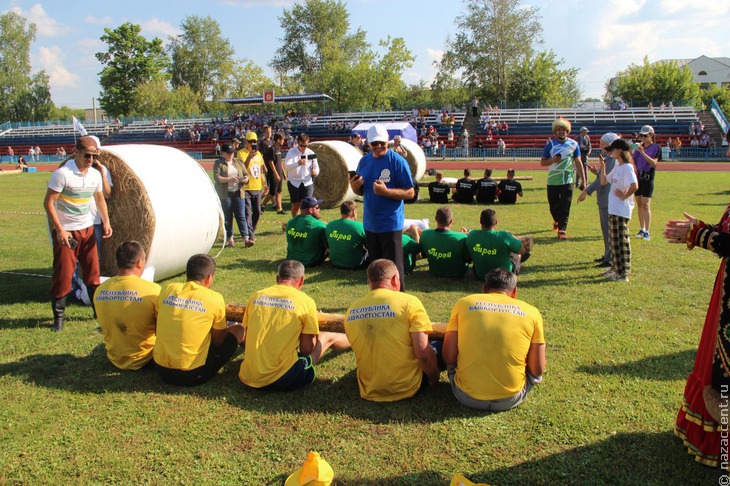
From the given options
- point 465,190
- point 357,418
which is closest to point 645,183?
point 465,190

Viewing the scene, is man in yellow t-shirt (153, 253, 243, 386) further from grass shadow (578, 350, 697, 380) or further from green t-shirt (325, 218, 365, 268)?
green t-shirt (325, 218, 365, 268)

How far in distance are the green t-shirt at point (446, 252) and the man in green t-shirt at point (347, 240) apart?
38.2 inches

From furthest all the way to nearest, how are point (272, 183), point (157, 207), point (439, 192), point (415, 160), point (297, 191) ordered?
point (415, 160) → point (439, 192) → point (272, 183) → point (297, 191) → point (157, 207)

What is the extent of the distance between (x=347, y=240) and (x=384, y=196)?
86.1 inches

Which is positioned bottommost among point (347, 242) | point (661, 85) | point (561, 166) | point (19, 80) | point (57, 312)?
point (57, 312)

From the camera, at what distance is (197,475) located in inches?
134

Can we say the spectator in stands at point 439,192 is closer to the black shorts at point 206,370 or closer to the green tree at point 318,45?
the black shorts at point 206,370

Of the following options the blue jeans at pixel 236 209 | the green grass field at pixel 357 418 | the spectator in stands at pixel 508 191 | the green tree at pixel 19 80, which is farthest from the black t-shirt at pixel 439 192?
the green tree at pixel 19 80

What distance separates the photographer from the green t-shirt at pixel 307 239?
27.6 feet

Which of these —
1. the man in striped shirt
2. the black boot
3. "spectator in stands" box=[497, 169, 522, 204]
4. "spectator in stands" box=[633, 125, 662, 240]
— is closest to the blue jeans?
the man in striped shirt

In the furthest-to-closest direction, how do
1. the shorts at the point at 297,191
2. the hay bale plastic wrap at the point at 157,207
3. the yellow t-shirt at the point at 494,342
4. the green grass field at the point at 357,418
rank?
the shorts at the point at 297,191 → the hay bale plastic wrap at the point at 157,207 → the yellow t-shirt at the point at 494,342 → the green grass field at the point at 357,418

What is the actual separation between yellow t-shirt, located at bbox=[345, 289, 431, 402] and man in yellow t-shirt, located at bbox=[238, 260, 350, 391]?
412mm

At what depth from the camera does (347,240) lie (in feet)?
26.5

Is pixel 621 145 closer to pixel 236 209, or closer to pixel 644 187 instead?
pixel 644 187
